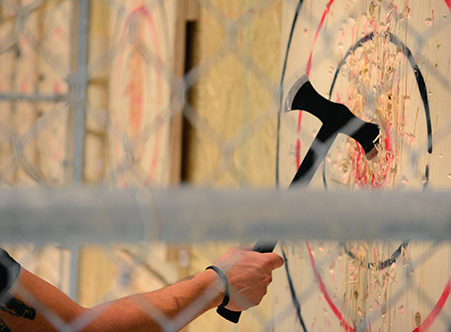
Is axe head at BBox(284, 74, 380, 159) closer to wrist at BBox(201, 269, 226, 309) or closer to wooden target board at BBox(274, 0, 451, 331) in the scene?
wooden target board at BBox(274, 0, 451, 331)

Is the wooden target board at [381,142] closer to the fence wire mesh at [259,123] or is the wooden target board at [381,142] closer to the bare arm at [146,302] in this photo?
the fence wire mesh at [259,123]

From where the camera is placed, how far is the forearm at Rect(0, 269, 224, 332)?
519 millimetres

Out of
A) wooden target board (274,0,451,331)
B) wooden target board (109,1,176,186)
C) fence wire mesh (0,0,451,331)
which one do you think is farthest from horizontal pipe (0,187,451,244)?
wooden target board (109,1,176,186)

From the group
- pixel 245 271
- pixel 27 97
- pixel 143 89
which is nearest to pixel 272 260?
pixel 245 271

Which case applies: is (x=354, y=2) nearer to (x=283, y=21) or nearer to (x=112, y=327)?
(x=283, y=21)

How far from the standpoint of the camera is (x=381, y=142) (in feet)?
2.25

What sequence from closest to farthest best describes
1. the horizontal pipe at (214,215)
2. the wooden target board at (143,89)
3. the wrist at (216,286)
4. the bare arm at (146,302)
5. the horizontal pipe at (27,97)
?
the horizontal pipe at (214,215) → the bare arm at (146,302) → the wrist at (216,286) → the wooden target board at (143,89) → the horizontal pipe at (27,97)

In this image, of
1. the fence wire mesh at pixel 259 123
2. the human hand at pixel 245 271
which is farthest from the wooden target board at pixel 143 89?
the human hand at pixel 245 271

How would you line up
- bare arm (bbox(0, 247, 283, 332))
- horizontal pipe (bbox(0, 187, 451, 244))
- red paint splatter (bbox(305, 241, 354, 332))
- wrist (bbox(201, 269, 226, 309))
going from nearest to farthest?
horizontal pipe (bbox(0, 187, 451, 244)), bare arm (bbox(0, 247, 283, 332)), wrist (bbox(201, 269, 226, 309)), red paint splatter (bbox(305, 241, 354, 332))

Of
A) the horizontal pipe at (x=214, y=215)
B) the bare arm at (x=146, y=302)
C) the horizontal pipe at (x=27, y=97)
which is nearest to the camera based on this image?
the horizontal pipe at (x=214, y=215)

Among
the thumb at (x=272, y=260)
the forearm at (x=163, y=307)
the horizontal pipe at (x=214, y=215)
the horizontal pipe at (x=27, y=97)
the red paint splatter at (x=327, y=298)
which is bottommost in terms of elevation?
the red paint splatter at (x=327, y=298)

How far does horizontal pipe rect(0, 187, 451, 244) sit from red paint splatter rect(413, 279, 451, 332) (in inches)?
11.8

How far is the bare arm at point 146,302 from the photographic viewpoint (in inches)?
20.3

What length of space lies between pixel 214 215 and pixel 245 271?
16.3 inches
